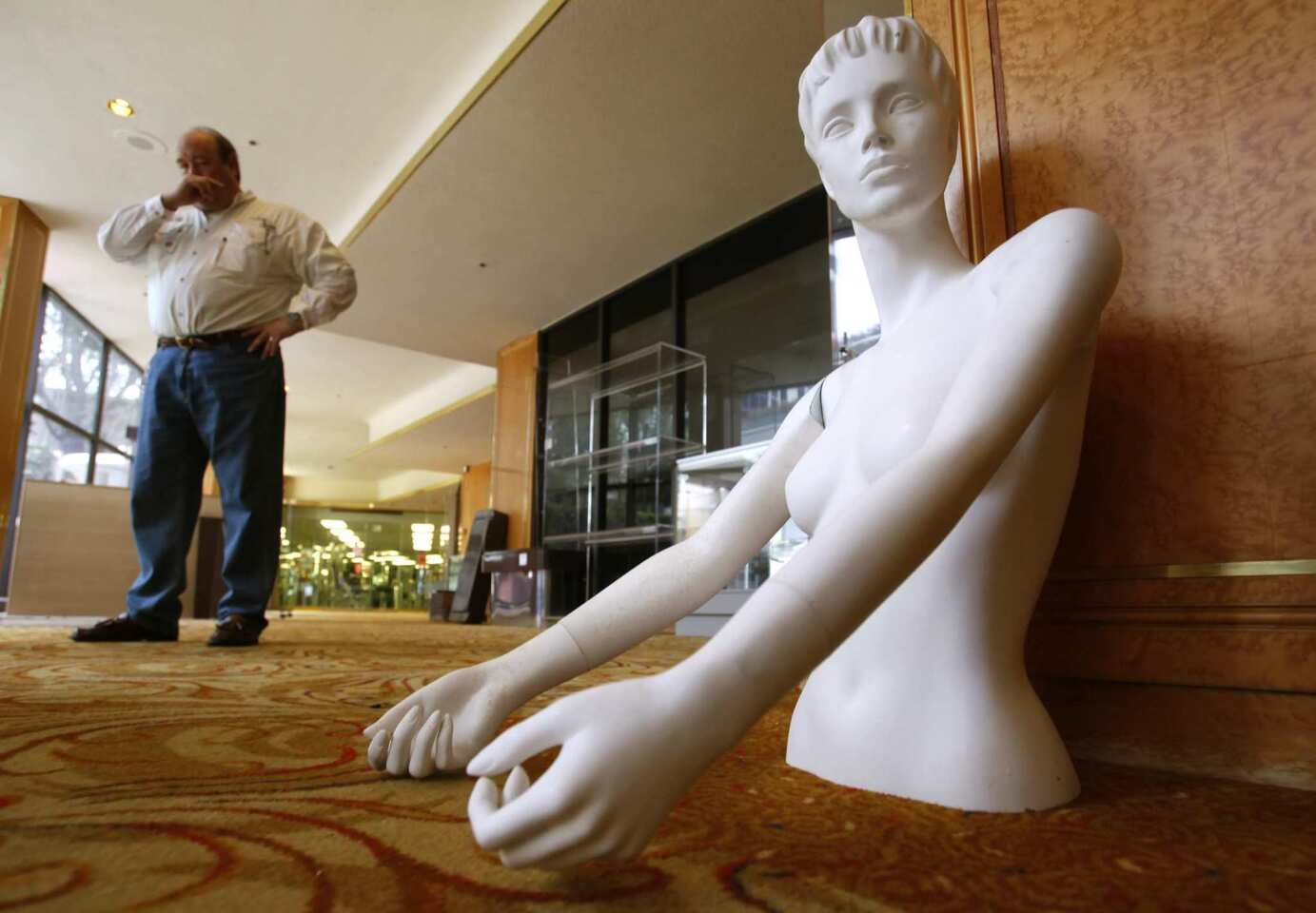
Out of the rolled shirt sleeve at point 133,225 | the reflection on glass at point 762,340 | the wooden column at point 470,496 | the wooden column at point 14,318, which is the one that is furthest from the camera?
the wooden column at point 470,496

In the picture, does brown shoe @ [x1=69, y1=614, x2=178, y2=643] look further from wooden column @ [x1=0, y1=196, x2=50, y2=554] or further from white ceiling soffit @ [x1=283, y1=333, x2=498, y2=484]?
white ceiling soffit @ [x1=283, y1=333, x2=498, y2=484]

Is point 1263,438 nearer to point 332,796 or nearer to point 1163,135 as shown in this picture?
point 1163,135

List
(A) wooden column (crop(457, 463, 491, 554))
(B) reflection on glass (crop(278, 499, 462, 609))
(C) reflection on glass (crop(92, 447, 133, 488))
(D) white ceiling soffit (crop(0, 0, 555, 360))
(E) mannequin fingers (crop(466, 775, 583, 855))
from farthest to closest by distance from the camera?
1. (A) wooden column (crop(457, 463, 491, 554))
2. (B) reflection on glass (crop(278, 499, 462, 609))
3. (C) reflection on glass (crop(92, 447, 133, 488))
4. (D) white ceiling soffit (crop(0, 0, 555, 360))
5. (E) mannequin fingers (crop(466, 775, 583, 855))

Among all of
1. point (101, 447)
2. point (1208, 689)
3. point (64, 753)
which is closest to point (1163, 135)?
point (1208, 689)

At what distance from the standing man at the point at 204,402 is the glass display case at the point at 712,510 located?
5.61 ft

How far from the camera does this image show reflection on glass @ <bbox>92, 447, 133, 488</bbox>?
793cm

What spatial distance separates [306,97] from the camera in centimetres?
399

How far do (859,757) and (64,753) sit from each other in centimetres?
76

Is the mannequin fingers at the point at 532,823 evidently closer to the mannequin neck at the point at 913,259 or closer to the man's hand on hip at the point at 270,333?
the mannequin neck at the point at 913,259

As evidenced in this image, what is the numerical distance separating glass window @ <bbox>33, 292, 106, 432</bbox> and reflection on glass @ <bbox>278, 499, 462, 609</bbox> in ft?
13.6

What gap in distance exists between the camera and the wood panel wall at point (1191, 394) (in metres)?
0.70

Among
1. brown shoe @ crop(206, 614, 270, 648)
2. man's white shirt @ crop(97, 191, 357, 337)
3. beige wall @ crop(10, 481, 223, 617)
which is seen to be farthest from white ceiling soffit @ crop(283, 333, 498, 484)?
brown shoe @ crop(206, 614, 270, 648)

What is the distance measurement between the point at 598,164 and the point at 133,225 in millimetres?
2416

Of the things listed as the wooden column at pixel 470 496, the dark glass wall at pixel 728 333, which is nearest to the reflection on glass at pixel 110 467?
the wooden column at pixel 470 496
